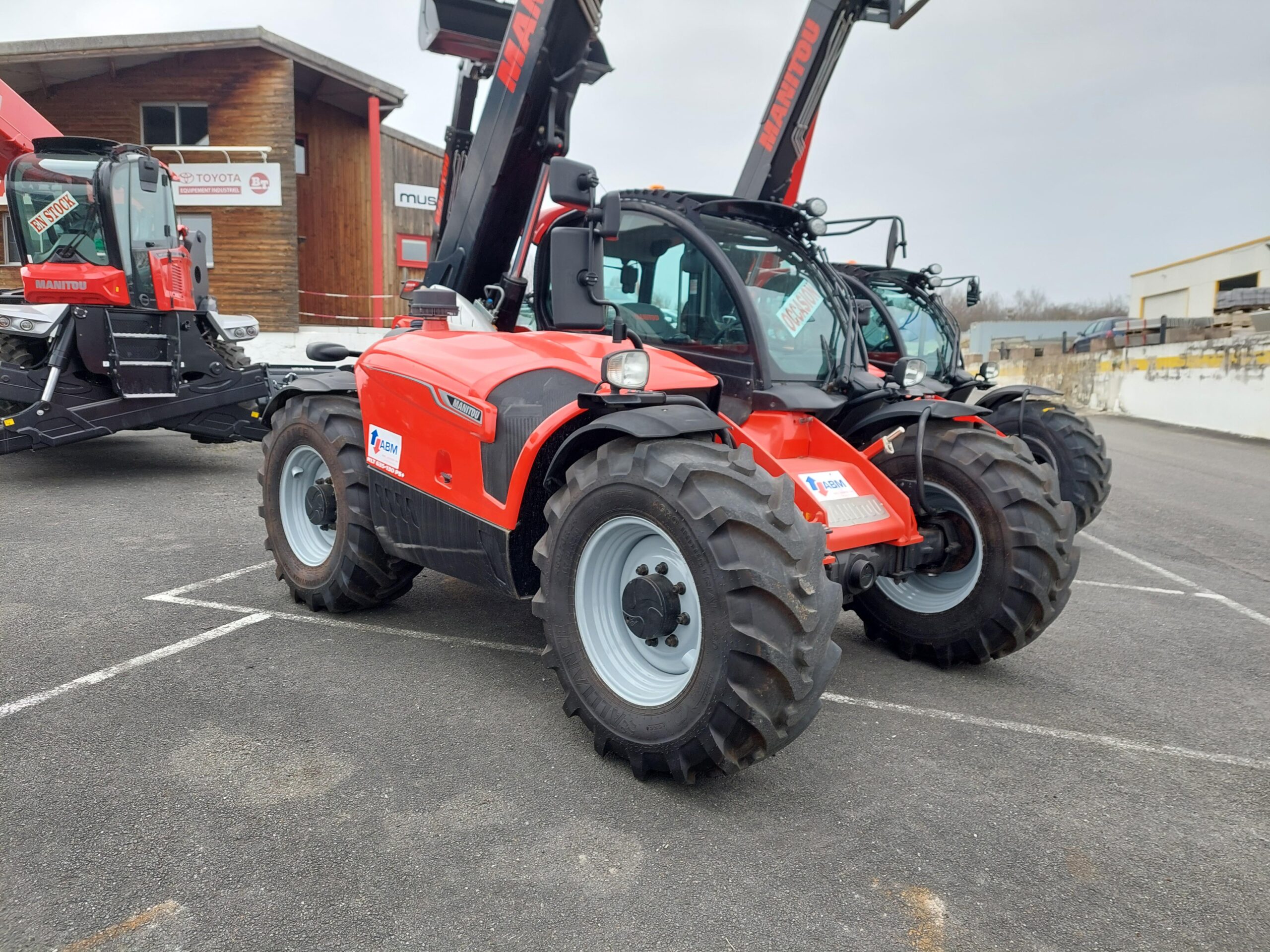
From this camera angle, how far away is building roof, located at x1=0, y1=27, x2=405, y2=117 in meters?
18.3

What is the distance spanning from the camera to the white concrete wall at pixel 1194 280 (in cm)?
3638

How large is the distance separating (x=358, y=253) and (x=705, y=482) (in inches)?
849

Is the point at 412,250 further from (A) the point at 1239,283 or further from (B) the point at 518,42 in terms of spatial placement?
(A) the point at 1239,283

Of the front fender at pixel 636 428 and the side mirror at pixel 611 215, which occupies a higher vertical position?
the side mirror at pixel 611 215

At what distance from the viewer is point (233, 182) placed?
19625 mm

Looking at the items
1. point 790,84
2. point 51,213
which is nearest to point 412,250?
point 51,213

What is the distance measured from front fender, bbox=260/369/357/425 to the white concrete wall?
35895mm

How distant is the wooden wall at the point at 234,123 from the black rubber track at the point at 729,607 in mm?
18896

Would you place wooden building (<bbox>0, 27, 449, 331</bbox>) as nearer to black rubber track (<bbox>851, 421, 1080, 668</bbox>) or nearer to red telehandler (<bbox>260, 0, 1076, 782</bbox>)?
red telehandler (<bbox>260, 0, 1076, 782</bbox>)

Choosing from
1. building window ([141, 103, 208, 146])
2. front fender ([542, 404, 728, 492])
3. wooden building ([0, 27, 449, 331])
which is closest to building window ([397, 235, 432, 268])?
wooden building ([0, 27, 449, 331])

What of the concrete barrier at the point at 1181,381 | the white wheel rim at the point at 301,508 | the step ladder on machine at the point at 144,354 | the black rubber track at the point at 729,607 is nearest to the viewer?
the black rubber track at the point at 729,607

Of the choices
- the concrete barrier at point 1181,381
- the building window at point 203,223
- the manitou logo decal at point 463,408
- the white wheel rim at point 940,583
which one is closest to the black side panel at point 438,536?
the manitou logo decal at point 463,408

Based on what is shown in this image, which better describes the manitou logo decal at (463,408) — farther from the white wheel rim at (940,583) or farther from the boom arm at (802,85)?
the boom arm at (802,85)

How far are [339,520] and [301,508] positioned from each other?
63cm
